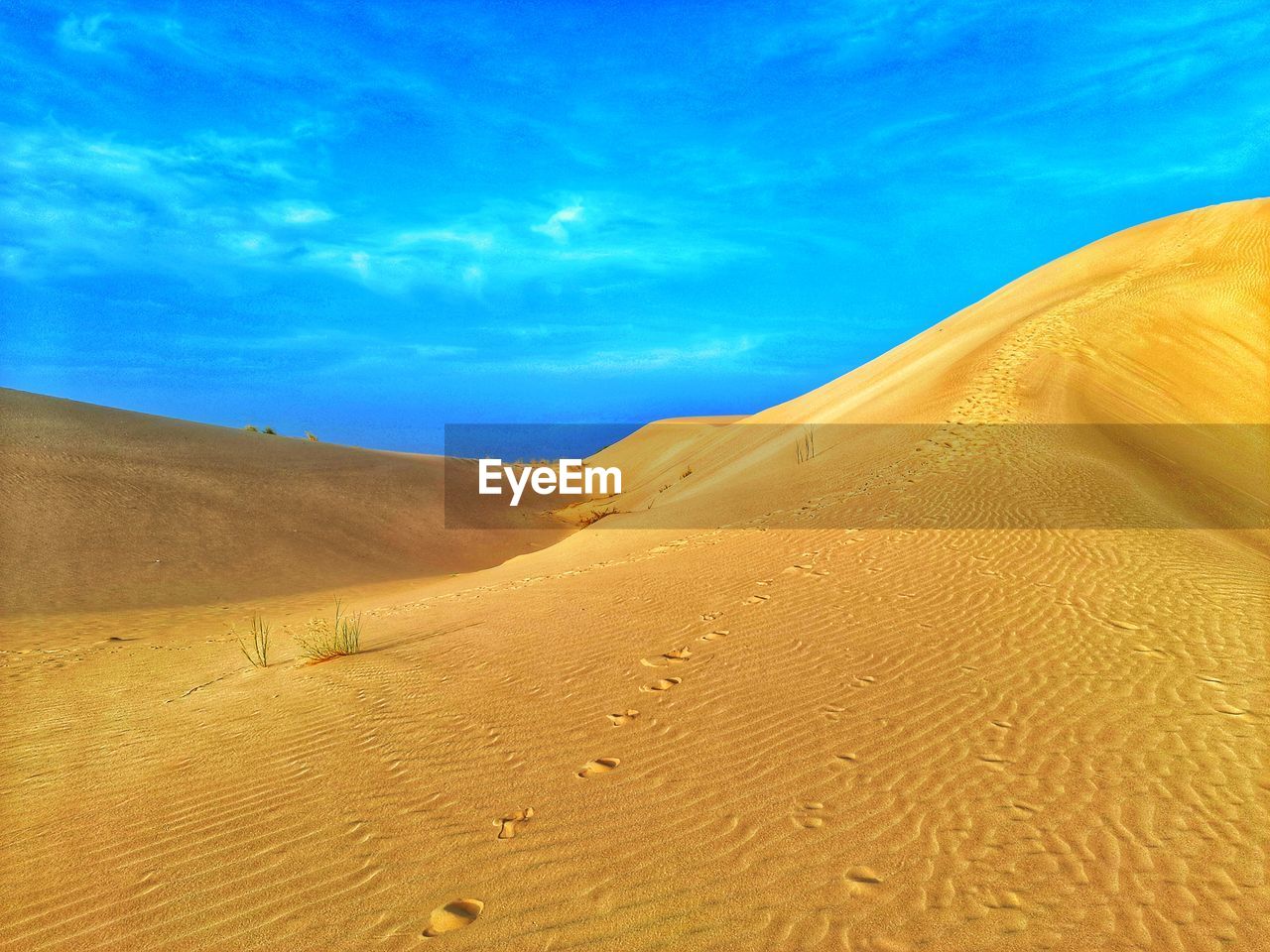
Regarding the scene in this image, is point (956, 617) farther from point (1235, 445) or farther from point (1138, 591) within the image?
point (1235, 445)

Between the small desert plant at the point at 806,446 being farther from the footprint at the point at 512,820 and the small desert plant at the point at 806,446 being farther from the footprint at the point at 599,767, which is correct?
the footprint at the point at 512,820

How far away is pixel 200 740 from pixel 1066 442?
12702 millimetres

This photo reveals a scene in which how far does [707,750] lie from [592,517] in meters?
19.2

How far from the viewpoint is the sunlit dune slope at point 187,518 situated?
480 inches

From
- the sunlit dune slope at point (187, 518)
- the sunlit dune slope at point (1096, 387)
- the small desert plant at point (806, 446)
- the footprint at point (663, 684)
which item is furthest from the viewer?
the small desert plant at point (806, 446)

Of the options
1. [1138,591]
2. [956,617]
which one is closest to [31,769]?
[956,617]

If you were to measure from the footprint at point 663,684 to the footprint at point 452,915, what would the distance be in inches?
89.2

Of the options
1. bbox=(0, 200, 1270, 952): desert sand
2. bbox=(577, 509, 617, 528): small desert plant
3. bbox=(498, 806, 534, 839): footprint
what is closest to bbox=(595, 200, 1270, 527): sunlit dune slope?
bbox=(0, 200, 1270, 952): desert sand

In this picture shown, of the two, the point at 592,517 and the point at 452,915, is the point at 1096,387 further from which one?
the point at 452,915

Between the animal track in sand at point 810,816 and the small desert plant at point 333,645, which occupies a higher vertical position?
the small desert plant at point 333,645

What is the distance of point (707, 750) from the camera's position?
3.96 metres

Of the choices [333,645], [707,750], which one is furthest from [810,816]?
[333,645]

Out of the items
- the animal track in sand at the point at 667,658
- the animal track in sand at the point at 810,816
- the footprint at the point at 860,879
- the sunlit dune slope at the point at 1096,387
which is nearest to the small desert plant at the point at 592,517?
the sunlit dune slope at the point at 1096,387

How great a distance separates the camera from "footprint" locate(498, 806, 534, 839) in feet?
10.5
